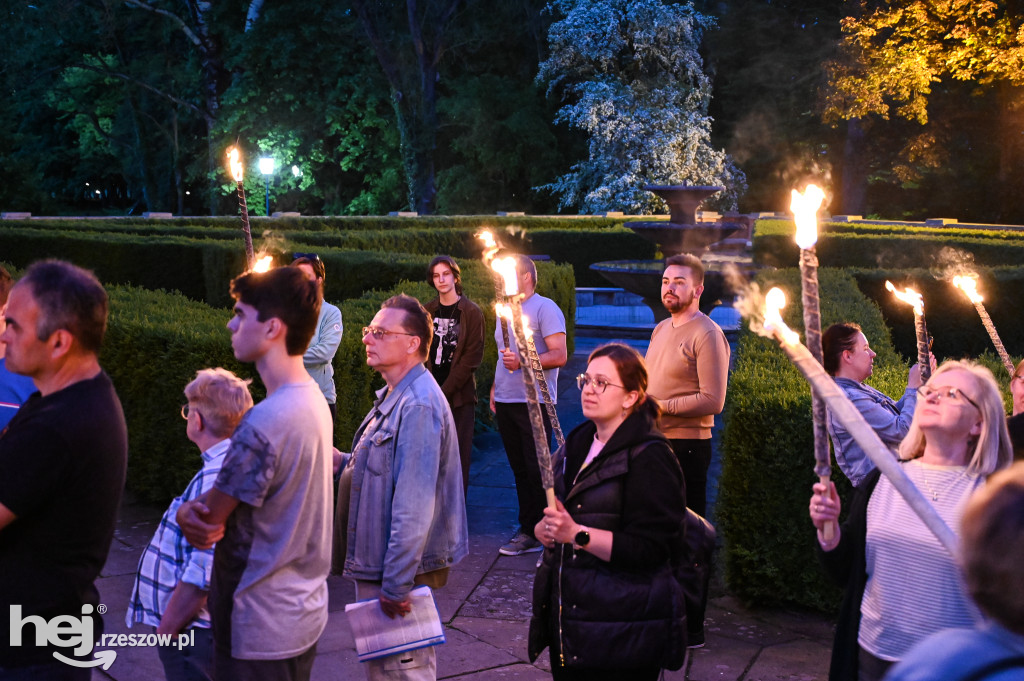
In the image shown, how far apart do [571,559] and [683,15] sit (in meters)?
34.2

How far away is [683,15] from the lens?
115ft

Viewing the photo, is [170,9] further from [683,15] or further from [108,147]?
[683,15]

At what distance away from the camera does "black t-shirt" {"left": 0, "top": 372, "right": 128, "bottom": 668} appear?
2732 mm

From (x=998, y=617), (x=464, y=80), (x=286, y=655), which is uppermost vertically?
Result: (x=464, y=80)

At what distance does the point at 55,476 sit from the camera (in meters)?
2.75

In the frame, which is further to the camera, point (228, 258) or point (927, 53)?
point (927, 53)

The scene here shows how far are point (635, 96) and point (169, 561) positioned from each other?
3271cm

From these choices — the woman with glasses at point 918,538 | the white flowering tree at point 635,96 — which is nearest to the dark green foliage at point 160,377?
the woman with glasses at point 918,538

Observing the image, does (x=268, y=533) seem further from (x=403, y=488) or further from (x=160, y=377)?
(x=160, y=377)

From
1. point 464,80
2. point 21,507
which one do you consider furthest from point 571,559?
point 464,80

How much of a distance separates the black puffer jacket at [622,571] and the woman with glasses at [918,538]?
21.2 inches

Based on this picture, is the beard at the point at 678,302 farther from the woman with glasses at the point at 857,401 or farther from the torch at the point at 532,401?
the torch at the point at 532,401

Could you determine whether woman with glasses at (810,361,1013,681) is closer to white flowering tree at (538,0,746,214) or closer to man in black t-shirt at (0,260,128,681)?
man in black t-shirt at (0,260,128,681)

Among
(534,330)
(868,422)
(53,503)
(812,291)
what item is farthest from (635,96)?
(812,291)
